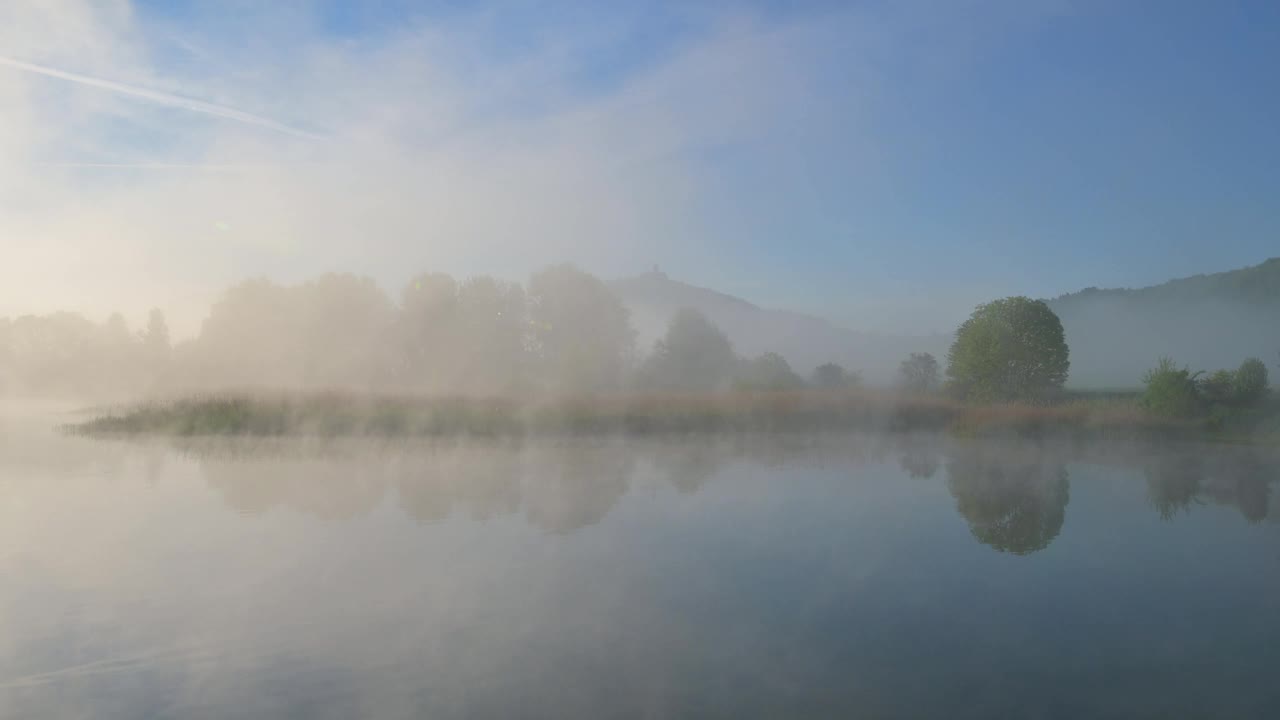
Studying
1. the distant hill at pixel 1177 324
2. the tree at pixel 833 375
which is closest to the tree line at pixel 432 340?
the tree at pixel 833 375

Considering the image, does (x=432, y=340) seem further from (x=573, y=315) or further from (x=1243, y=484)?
(x=1243, y=484)

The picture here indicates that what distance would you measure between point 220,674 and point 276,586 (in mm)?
1913

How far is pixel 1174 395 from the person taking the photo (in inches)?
843

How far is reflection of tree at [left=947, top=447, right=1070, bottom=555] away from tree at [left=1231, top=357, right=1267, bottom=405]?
10402 millimetres

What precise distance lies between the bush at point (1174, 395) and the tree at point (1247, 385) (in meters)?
1.33

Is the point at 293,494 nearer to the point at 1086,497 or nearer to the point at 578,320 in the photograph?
the point at 1086,497

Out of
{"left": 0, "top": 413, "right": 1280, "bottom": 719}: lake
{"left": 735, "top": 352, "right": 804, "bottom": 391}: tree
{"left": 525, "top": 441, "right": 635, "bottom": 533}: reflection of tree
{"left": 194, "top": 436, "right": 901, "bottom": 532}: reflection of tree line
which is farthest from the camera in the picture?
{"left": 735, "top": 352, "right": 804, "bottom": 391}: tree

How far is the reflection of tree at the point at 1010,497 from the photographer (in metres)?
8.88

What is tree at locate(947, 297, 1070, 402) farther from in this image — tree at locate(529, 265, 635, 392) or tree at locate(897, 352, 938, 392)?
tree at locate(897, 352, 938, 392)

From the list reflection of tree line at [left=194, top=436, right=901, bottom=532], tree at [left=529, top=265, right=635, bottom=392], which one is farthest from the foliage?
tree at [left=529, top=265, right=635, bottom=392]

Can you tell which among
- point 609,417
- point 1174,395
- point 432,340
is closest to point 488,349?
point 432,340

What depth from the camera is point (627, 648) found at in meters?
5.24

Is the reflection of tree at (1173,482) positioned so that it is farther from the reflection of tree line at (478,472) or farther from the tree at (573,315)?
the tree at (573,315)

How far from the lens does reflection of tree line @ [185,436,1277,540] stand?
10008mm
